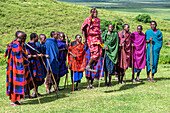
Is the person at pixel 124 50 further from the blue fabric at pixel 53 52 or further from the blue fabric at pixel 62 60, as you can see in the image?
the blue fabric at pixel 53 52

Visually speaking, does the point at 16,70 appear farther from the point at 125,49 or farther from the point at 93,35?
the point at 125,49

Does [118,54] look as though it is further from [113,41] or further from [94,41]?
[94,41]

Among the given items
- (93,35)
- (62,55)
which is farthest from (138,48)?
(62,55)

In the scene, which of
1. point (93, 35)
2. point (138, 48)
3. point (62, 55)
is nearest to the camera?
point (93, 35)

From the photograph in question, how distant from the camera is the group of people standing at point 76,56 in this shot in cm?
877

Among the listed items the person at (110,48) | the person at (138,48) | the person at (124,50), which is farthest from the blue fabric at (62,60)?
the person at (138,48)

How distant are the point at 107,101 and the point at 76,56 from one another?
10.7ft

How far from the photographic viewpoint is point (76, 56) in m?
11.5

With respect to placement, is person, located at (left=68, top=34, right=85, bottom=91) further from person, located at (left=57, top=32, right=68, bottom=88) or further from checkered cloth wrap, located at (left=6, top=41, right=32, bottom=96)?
checkered cloth wrap, located at (left=6, top=41, right=32, bottom=96)

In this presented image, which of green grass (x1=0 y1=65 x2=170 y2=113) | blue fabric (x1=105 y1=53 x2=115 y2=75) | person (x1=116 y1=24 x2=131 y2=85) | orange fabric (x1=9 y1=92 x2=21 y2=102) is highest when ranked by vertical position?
person (x1=116 y1=24 x2=131 y2=85)

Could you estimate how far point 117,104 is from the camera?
8.36 meters

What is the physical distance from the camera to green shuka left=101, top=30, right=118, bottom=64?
37.5ft

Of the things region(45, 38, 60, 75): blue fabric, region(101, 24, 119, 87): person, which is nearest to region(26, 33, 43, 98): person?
region(45, 38, 60, 75): blue fabric

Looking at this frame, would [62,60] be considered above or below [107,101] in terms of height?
above
